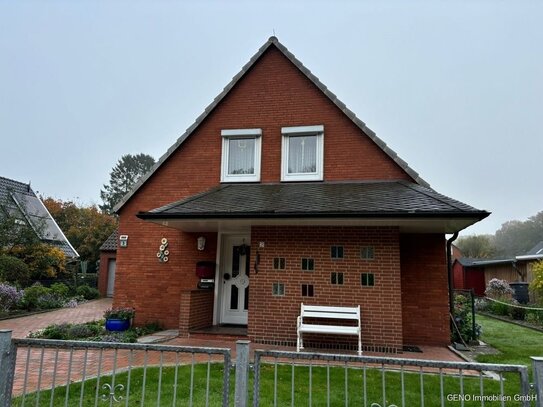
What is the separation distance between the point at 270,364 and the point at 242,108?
7.57 m

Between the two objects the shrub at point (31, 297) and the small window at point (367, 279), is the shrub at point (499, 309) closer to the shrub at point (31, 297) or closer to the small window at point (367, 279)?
the small window at point (367, 279)

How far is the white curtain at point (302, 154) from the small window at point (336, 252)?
2919mm

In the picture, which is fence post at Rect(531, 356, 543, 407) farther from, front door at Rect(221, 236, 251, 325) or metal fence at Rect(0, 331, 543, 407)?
front door at Rect(221, 236, 251, 325)

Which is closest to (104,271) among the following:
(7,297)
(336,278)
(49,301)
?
(49,301)

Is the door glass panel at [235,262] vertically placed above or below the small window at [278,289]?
above

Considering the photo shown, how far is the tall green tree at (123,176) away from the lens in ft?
213

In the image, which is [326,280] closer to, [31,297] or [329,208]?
[329,208]

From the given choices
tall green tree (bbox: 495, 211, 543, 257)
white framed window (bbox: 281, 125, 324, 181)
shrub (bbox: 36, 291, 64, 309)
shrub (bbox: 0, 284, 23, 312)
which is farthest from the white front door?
tall green tree (bbox: 495, 211, 543, 257)

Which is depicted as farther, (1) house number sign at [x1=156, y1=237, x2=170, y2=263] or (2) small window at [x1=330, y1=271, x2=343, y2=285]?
(1) house number sign at [x1=156, y1=237, x2=170, y2=263]

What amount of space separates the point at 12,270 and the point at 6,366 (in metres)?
15.1

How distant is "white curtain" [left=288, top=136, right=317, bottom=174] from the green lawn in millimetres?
6241

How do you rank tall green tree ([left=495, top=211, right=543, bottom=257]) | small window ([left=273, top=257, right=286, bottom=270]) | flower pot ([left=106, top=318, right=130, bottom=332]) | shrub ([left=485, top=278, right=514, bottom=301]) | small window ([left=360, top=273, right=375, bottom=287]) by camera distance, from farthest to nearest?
tall green tree ([left=495, top=211, right=543, bottom=257]), shrub ([left=485, top=278, right=514, bottom=301]), flower pot ([left=106, top=318, right=130, bottom=332]), small window ([left=273, top=257, right=286, bottom=270]), small window ([left=360, top=273, right=375, bottom=287])

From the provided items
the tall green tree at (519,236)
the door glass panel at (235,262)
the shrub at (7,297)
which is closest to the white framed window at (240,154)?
the door glass panel at (235,262)

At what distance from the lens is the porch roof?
7.61 m
